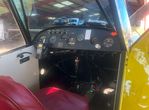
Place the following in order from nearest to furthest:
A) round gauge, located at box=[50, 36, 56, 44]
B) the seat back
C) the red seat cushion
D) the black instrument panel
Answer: the seat back < the red seat cushion < the black instrument panel < round gauge, located at box=[50, 36, 56, 44]

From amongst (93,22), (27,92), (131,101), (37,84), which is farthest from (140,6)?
(27,92)

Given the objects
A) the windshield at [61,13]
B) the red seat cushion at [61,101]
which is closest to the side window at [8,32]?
the windshield at [61,13]

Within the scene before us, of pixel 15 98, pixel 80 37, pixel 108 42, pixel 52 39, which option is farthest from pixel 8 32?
pixel 15 98

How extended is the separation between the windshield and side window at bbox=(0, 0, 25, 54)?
0.12m

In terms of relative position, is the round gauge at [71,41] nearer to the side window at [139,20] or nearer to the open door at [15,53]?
the open door at [15,53]

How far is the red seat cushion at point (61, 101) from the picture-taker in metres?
1.86

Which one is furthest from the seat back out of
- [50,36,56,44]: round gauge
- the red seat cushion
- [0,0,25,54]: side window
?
[50,36,56,44]: round gauge

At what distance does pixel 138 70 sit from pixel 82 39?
2.17 feet

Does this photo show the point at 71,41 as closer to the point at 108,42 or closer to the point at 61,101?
the point at 108,42

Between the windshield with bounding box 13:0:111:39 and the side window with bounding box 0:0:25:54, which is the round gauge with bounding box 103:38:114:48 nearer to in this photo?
the windshield with bounding box 13:0:111:39

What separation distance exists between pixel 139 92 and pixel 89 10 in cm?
91

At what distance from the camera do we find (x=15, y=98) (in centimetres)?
105

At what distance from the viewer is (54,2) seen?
254 centimetres

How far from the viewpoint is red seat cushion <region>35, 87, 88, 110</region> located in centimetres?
186
